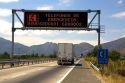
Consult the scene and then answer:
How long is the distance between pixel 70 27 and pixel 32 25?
516 cm

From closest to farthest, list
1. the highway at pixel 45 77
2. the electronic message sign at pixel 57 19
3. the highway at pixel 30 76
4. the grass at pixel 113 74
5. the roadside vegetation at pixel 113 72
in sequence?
the highway at pixel 30 76 → the highway at pixel 45 77 → the grass at pixel 113 74 → the roadside vegetation at pixel 113 72 → the electronic message sign at pixel 57 19

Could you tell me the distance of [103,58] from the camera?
107ft

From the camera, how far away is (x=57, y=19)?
52.9 m

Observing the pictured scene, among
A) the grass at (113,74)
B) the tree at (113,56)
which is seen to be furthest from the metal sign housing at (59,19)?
the tree at (113,56)

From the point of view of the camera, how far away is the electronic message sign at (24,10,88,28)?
52.6 meters

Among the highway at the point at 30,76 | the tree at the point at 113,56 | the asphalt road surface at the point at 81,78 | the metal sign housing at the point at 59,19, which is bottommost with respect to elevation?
the asphalt road surface at the point at 81,78

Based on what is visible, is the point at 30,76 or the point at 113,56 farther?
the point at 113,56

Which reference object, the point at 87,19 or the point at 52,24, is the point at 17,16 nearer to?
the point at 52,24

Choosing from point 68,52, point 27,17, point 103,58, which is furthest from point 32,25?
point 103,58

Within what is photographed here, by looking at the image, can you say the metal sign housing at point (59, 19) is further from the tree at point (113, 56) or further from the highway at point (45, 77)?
the tree at point (113, 56)

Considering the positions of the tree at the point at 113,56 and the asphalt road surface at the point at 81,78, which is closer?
the asphalt road surface at the point at 81,78

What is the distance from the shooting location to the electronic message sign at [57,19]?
5259cm

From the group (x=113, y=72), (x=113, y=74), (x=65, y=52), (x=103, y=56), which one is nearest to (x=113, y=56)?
(x=65, y=52)

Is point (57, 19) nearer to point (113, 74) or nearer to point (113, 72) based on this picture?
point (113, 72)
